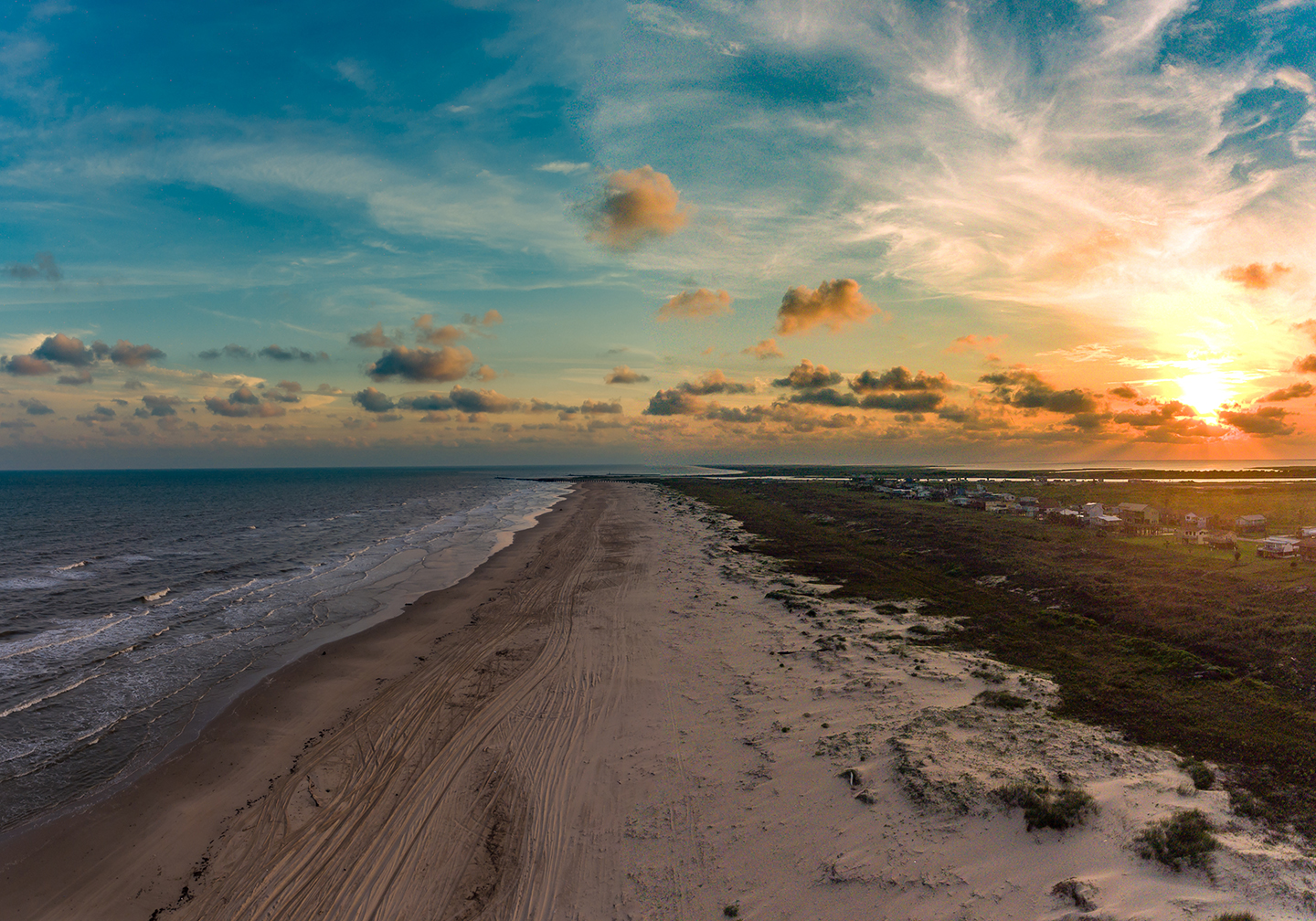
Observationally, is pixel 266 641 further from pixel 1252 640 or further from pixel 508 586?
pixel 1252 640

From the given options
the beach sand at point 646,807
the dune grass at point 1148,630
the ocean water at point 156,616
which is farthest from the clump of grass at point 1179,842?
the ocean water at point 156,616

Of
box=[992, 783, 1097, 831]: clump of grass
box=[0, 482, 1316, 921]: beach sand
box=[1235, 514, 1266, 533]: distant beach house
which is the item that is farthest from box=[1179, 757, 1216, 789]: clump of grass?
box=[1235, 514, 1266, 533]: distant beach house

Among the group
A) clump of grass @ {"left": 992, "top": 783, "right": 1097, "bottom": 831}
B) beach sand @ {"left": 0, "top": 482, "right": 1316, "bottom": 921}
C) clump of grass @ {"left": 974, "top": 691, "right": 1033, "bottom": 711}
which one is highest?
clump of grass @ {"left": 992, "top": 783, "right": 1097, "bottom": 831}

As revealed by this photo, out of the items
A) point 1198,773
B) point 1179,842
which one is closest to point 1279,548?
point 1198,773

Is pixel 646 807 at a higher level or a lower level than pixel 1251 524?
lower

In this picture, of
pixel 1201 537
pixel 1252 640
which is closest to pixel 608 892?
pixel 1252 640

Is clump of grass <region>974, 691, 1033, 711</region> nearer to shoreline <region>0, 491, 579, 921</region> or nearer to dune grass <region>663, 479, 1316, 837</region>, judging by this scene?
dune grass <region>663, 479, 1316, 837</region>

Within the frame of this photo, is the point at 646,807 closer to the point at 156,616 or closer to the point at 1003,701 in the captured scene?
the point at 1003,701
